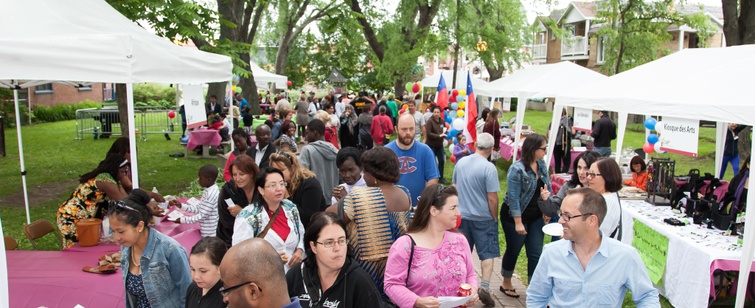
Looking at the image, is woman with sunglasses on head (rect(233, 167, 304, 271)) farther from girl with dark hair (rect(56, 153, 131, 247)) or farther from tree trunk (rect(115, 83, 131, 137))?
tree trunk (rect(115, 83, 131, 137))

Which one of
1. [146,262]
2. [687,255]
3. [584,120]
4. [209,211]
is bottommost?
[687,255]

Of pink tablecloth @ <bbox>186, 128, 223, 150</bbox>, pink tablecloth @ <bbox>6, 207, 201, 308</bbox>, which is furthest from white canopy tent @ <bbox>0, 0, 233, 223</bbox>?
pink tablecloth @ <bbox>186, 128, 223, 150</bbox>

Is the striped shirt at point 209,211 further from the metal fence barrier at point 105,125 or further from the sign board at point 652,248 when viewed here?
the metal fence barrier at point 105,125

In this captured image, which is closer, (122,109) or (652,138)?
(122,109)

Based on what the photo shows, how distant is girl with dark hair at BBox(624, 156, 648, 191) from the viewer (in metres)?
8.55

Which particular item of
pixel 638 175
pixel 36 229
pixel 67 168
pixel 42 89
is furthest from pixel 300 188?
pixel 42 89

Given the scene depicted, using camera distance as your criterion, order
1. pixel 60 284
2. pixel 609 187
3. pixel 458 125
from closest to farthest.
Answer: pixel 60 284
pixel 609 187
pixel 458 125

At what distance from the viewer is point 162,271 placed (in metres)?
3.69

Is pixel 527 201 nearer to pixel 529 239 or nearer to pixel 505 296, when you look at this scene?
pixel 529 239

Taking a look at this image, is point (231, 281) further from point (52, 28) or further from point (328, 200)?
point (328, 200)

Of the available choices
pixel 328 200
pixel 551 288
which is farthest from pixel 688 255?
pixel 328 200

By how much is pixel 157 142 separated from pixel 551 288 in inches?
763

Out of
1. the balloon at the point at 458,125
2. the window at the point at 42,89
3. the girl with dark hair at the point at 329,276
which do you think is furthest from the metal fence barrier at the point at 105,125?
the girl with dark hair at the point at 329,276

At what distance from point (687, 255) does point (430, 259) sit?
3322 millimetres
